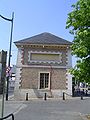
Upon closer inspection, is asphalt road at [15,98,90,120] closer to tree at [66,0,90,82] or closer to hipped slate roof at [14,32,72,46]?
tree at [66,0,90,82]

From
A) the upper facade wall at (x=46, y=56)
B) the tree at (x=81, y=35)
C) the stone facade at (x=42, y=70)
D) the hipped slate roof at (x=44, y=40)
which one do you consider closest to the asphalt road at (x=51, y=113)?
the tree at (x=81, y=35)

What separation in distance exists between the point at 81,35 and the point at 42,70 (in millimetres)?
19390

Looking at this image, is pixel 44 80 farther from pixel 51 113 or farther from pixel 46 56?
pixel 51 113

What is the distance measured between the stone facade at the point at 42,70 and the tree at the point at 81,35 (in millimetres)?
17947

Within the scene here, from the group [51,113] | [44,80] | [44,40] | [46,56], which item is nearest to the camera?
[51,113]

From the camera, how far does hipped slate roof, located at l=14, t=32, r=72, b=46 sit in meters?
31.6

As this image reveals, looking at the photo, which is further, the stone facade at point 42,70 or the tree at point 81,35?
the stone facade at point 42,70

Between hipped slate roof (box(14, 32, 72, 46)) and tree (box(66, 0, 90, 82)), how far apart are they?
18.2m

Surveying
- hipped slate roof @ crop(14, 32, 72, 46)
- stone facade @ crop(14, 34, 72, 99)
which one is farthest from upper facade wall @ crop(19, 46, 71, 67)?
hipped slate roof @ crop(14, 32, 72, 46)

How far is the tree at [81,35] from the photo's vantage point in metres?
12.3

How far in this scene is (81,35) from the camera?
12.2 meters

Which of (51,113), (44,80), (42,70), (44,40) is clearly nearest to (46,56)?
(42,70)

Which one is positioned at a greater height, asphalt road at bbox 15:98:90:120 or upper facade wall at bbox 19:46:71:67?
upper facade wall at bbox 19:46:71:67

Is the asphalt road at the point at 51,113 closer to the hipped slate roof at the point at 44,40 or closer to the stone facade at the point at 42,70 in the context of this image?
the stone facade at the point at 42,70
